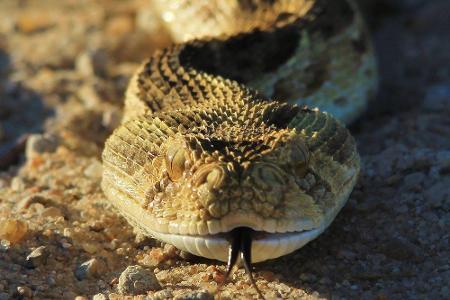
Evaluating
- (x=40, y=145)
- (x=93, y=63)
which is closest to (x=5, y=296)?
(x=40, y=145)

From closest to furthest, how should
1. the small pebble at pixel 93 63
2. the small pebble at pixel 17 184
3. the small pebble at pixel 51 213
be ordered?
1. the small pebble at pixel 51 213
2. the small pebble at pixel 17 184
3. the small pebble at pixel 93 63

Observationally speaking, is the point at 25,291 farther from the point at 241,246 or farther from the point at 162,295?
the point at 241,246

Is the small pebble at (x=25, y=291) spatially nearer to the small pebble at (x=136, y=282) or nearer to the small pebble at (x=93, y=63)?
the small pebble at (x=136, y=282)

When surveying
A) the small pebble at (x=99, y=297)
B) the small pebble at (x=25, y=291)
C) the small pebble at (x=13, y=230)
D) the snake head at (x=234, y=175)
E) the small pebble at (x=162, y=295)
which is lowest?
the small pebble at (x=162, y=295)

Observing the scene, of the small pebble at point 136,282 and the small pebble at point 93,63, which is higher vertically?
the small pebble at point 93,63

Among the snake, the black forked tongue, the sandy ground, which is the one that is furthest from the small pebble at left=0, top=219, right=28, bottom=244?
the black forked tongue

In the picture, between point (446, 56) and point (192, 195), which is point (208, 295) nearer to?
point (192, 195)

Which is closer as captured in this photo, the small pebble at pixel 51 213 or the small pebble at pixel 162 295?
the small pebble at pixel 162 295

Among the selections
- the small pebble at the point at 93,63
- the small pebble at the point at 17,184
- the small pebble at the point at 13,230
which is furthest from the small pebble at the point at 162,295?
the small pebble at the point at 93,63
